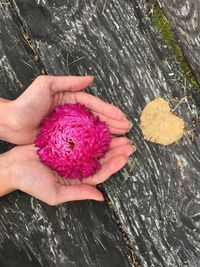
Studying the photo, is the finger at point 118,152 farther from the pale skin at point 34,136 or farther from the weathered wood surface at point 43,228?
the weathered wood surface at point 43,228

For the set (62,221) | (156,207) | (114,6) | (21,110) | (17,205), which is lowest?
(156,207)

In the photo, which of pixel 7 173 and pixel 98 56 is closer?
pixel 7 173

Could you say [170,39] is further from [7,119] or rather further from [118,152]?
[7,119]

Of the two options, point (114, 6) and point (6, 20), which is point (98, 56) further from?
point (6, 20)

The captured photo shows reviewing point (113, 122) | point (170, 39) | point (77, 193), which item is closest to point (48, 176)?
point (77, 193)

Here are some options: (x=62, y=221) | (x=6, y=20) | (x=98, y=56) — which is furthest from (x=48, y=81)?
(x=62, y=221)

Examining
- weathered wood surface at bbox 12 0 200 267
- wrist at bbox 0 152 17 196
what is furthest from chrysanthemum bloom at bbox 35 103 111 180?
weathered wood surface at bbox 12 0 200 267
